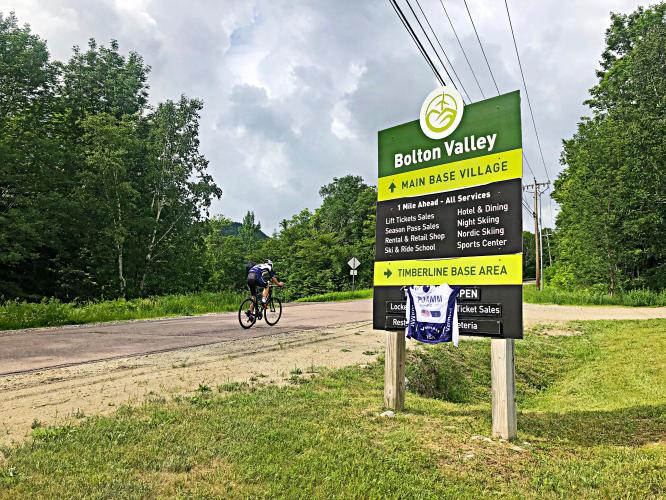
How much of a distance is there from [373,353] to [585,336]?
822 centimetres

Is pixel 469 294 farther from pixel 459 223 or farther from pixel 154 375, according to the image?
pixel 154 375

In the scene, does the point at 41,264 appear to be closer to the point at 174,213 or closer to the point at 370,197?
the point at 174,213

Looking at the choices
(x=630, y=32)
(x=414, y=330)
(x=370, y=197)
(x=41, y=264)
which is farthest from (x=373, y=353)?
(x=370, y=197)

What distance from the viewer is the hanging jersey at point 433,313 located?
16.3 ft

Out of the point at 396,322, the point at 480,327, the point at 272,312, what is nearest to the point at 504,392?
the point at 480,327

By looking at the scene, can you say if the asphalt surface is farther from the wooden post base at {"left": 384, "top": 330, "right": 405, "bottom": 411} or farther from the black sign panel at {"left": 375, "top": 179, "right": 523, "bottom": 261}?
the black sign panel at {"left": 375, "top": 179, "right": 523, "bottom": 261}

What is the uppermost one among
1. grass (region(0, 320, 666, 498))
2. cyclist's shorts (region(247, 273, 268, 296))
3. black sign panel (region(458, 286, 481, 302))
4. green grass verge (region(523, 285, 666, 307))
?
cyclist's shorts (region(247, 273, 268, 296))

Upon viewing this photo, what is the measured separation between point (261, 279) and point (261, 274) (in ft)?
0.52

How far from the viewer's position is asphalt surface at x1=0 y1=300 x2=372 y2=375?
7.66m

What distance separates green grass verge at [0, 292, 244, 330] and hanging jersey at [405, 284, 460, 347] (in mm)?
11801

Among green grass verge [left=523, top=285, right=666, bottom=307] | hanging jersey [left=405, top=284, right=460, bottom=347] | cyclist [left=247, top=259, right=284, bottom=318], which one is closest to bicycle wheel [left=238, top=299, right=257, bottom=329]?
cyclist [left=247, top=259, right=284, bottom=318]

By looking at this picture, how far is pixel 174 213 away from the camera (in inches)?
1358

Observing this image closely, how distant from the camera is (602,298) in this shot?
26.2 metres

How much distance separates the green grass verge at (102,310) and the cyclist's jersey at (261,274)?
5241 millimetres
